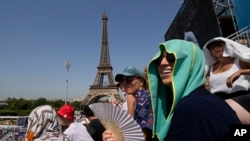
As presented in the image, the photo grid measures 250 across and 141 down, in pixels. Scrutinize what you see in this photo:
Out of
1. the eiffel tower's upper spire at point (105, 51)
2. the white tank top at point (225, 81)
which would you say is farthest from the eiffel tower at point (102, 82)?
the white tank top at point (225, 81)

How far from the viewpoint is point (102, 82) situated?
52.5 m

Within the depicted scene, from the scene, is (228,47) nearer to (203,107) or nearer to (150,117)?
(150,117)

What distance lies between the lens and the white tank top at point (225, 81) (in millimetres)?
2340

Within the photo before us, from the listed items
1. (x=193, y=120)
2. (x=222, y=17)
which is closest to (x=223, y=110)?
(x=193, y=120)

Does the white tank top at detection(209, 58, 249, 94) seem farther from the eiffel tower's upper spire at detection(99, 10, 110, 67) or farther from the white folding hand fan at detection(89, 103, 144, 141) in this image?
the eiffel tower's upper spire at detection(99, 10, 110, 67)

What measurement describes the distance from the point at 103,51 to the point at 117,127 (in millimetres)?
53007

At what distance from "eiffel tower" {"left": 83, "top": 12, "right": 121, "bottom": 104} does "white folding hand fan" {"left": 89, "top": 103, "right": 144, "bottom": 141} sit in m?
46.7

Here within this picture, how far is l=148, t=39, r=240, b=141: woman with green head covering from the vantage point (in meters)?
1.04

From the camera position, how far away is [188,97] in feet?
3.80

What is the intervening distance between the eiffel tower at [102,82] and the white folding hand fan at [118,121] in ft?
153

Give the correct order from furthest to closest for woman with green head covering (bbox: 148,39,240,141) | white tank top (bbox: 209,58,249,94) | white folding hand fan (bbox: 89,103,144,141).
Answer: white tank top (bbox: 209,58,249,94) → white folding hand fan (bbox: 89,103,144,141) → woman with green head covering (bbox: 148,39,240,141)

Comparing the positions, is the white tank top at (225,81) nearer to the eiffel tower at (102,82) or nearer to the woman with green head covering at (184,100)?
the woman with green head covering at (184,100)

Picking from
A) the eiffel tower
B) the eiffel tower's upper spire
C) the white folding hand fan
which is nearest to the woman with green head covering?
the white folding hand fan

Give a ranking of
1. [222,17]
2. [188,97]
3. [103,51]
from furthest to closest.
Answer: [103,51], [222,17], [188,97]
